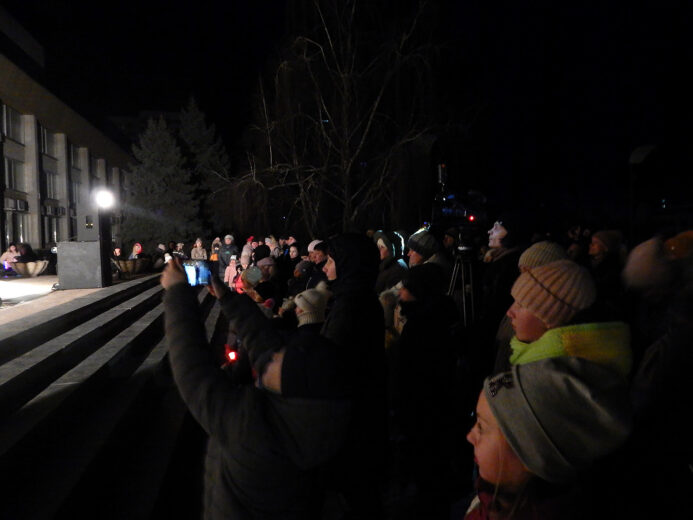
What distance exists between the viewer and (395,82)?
49.4 feet

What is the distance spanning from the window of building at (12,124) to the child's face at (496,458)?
28311 mm

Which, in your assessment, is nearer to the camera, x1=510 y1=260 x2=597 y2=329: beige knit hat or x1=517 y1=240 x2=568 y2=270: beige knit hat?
x1=510 y1=260 x2=597 y2=329: beige knit hat

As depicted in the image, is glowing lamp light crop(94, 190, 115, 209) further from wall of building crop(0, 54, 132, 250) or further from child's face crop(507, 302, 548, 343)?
child's face crop(507, 302, 548, 343)

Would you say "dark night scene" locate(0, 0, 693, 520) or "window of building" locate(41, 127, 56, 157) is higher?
"window of building" locate(41, 127, 56, 157)

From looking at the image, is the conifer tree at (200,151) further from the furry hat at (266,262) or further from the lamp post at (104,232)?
the furry hat at (266,262)

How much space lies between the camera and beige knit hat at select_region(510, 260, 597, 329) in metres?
2.09

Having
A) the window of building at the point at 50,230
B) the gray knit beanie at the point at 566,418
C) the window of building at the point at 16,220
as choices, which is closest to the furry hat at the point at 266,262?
the gray knit beanie at the point at 566,418

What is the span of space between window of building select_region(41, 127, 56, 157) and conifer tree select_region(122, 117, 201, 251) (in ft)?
18.1

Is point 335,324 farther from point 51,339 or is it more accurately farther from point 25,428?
point 51,339

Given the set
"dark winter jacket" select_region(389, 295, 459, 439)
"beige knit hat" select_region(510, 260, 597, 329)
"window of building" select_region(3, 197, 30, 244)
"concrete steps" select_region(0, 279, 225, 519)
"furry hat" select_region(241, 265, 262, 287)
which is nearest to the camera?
"beige knit hat" select_region(510, 260, 597, 329)

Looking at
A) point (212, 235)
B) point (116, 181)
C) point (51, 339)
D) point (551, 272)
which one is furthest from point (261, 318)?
point (116, 181)

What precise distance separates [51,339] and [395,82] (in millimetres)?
11767

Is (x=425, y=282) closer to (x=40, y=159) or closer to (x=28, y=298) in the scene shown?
(x=28, y=298)

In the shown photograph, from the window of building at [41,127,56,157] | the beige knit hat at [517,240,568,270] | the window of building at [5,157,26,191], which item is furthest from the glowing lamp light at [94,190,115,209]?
the window of building at [41,127,56,157]
